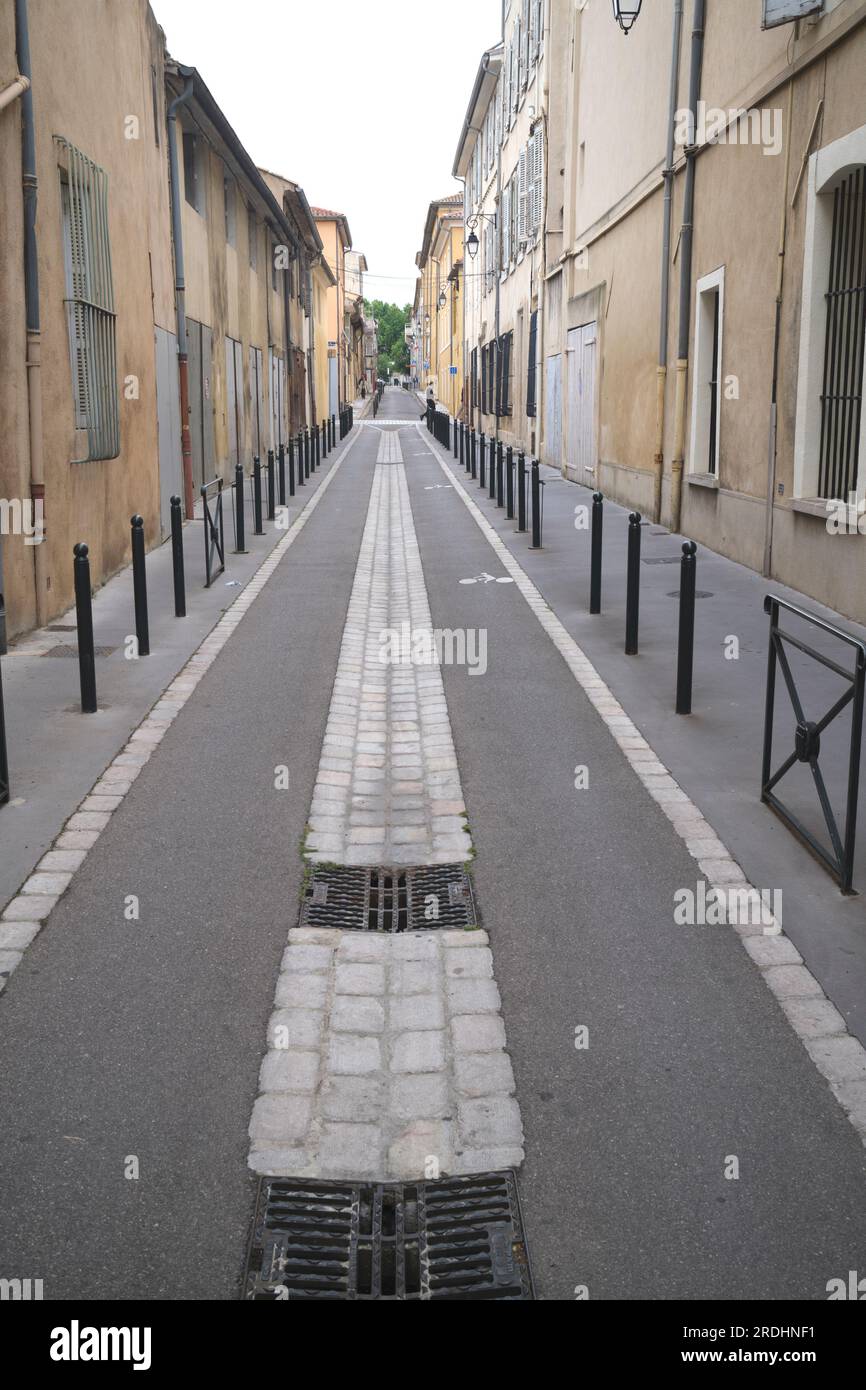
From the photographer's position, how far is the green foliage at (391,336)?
616 ft

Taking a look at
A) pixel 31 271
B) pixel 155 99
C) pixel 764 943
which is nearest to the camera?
pixel 764 943

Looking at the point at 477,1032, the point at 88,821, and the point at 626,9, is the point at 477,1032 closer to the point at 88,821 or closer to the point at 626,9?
the point at 88,821

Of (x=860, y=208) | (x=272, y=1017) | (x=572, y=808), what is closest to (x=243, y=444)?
(x=860, y=208)

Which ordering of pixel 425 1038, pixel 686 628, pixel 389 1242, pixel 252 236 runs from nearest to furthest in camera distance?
pixel 389 1242
pixel 425 1038
pixel 686 628
pixel 252 236

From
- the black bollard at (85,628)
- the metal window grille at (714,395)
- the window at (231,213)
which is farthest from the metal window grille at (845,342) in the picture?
the window at (231,213)

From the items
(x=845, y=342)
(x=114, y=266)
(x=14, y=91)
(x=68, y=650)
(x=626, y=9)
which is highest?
(x=626, y=9)

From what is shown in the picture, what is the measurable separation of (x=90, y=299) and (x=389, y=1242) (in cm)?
1036

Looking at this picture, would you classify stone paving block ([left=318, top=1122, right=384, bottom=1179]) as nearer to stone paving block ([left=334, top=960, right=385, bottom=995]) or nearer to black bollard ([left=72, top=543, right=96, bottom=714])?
stone paving block ([left=334, top=960, right=385, bottom=995])

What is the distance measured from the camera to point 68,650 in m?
9.60

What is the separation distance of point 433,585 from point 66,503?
360 cm

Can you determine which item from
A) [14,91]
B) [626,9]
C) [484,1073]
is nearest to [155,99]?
[626,9]

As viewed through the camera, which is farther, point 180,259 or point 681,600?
point 180,259

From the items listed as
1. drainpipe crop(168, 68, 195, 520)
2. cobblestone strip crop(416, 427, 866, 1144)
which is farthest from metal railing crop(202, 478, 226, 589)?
drainpipe crop(168, 68, 195, 520)
